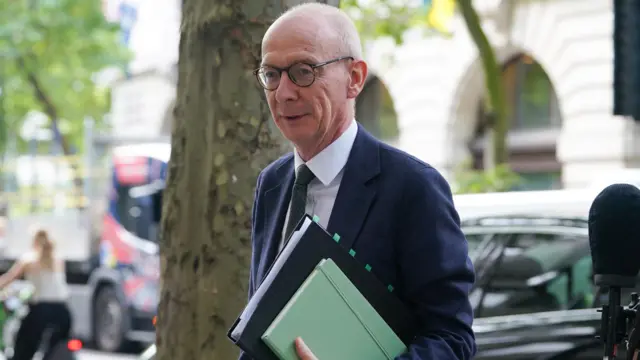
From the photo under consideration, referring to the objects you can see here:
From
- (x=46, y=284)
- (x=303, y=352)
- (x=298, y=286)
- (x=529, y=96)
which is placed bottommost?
(x=46, y=284)

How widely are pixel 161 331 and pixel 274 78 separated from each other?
195 cm

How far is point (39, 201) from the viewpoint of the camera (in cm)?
2283

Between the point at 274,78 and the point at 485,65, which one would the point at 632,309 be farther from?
the point at 485,65

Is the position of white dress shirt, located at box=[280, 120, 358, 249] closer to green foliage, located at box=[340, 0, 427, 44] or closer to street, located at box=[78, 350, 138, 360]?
green foliage, located at box=[340, 0, 427, 44]

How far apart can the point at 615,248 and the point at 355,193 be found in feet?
2.43

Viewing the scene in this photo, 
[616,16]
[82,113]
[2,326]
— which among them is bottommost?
[2,326]

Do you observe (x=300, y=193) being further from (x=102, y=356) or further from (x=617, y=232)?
(x=102, y=356)

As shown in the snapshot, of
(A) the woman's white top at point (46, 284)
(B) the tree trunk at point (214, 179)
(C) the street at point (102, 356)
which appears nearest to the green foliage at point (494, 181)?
(A) the woman's white top at point (46, 284)

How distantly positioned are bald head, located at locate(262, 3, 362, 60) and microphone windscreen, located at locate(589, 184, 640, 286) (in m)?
0.76

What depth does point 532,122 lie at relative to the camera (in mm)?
20953

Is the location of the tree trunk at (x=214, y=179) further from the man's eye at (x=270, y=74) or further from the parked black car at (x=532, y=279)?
the parked black car at (x=532, y=279)

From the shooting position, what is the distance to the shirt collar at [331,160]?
98.0 inches

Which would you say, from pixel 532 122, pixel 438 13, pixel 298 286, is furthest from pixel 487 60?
pixel 298 286

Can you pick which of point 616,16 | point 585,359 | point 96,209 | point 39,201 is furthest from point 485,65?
point 39,201
